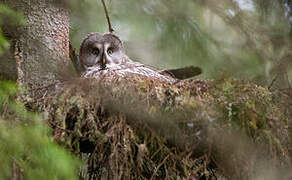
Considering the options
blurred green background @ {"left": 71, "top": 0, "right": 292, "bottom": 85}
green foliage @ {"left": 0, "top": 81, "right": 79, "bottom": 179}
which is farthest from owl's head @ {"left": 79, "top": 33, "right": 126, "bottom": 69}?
green foliage @ {"left": 0, "top": 81, "right": 79, "bottom": 179}

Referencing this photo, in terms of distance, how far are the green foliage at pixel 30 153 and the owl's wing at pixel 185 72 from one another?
1.11m

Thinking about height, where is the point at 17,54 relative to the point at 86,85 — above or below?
above

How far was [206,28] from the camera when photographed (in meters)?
3.41

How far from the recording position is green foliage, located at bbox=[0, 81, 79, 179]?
4.78ft

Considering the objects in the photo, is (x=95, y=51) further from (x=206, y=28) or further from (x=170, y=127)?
(x=170, y=127)

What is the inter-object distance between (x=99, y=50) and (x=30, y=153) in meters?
1.90

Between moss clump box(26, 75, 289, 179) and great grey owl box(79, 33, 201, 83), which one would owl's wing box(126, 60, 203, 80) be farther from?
great grey owl box(79, 33, 201, 83)

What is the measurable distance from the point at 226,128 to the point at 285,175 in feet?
1.67

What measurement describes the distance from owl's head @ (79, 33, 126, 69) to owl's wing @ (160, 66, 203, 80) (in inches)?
28.6

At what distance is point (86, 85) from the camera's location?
2002 millimetres

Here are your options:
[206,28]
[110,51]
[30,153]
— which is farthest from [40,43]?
[206,28]

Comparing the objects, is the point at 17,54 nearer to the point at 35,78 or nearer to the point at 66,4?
the point at 35,78

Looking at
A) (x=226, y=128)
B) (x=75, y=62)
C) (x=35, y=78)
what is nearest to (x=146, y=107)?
(x=226, y=128)

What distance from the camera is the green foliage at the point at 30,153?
4.78 feet
